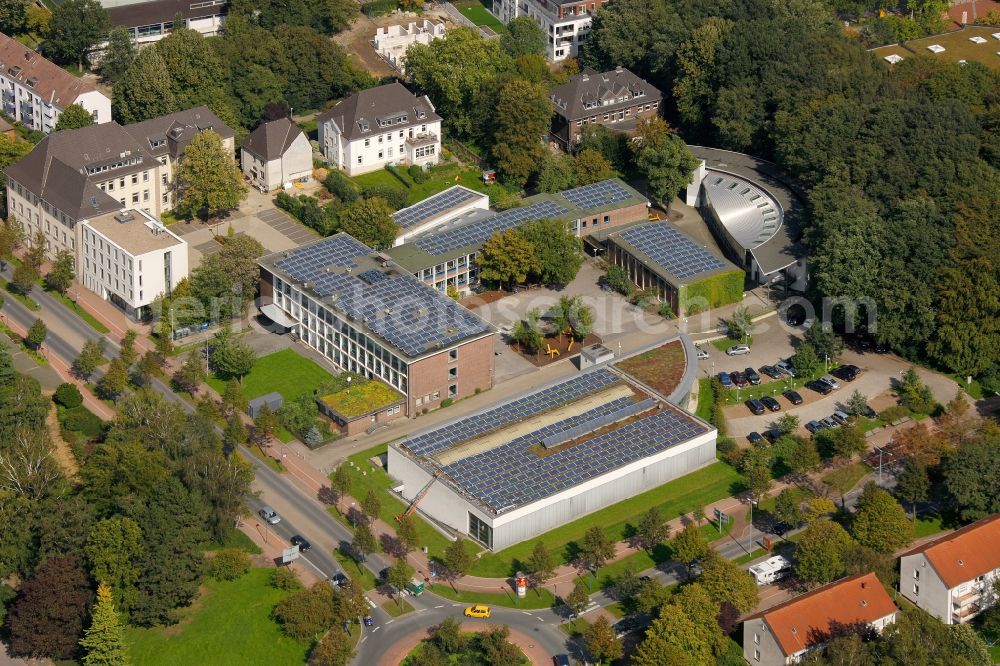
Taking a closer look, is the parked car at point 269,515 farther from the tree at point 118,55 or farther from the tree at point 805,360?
the tree at point 118,55

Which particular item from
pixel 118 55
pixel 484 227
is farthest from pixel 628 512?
pixel 118 55

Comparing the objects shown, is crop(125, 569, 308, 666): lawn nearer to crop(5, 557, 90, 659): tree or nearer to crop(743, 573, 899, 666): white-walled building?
crop(5, 557, 90, 659): tree

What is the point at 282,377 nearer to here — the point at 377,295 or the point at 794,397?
the point at 377,295

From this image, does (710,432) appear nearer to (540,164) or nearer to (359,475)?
(359,475)

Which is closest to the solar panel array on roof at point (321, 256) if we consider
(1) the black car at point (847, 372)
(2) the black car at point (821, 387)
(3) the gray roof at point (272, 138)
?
(3) the gray roof at point (272, 138)

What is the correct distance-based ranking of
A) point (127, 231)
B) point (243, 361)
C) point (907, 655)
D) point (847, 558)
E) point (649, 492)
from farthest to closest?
point (127, 231)
point (243, 361)
point (649, 492)
point (847, 558)
point (907, 655)

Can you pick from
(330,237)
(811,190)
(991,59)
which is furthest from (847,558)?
(991,59)
